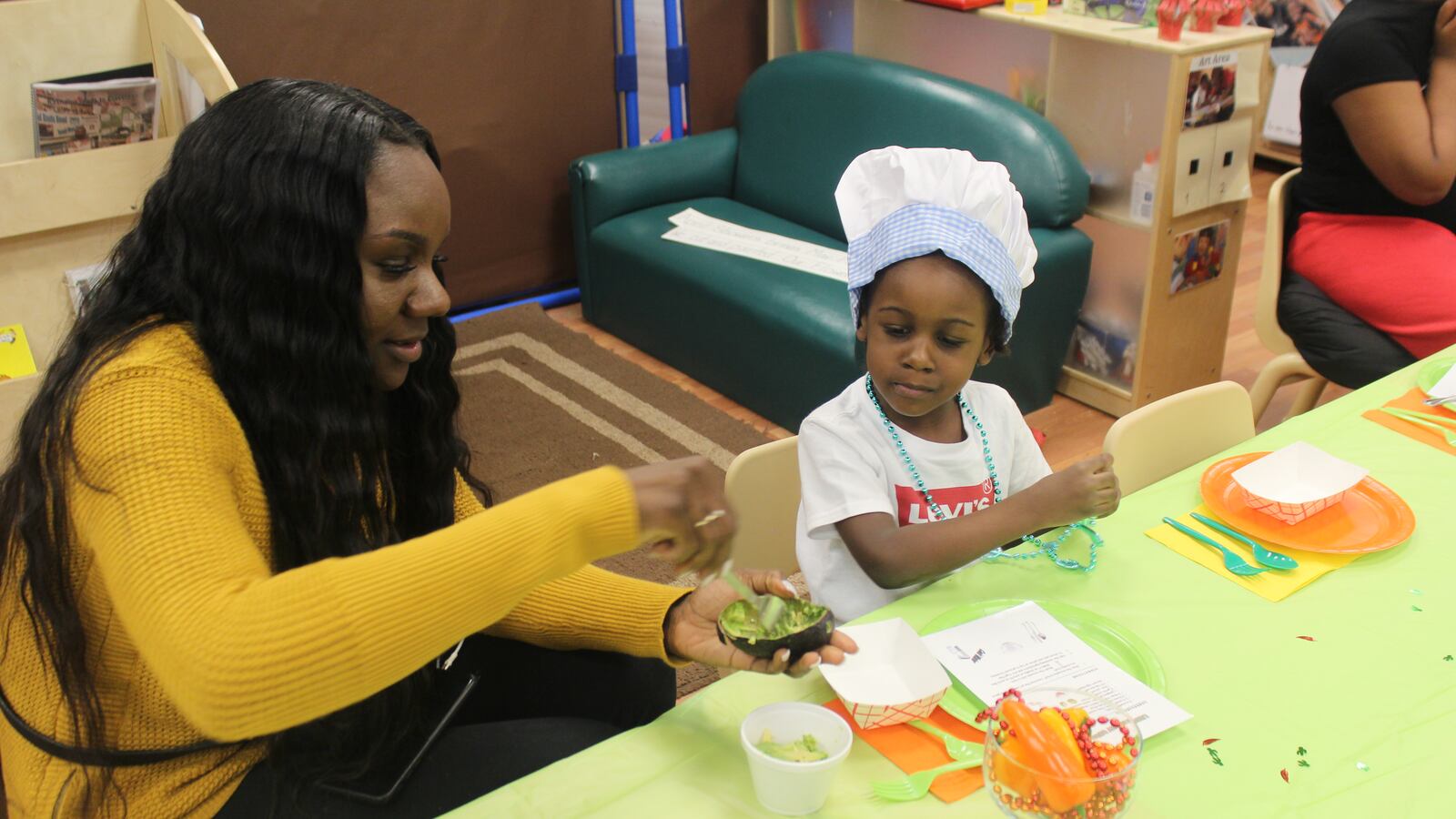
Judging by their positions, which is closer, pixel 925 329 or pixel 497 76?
pixel 925 329

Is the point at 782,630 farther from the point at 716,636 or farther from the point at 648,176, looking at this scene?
the point at 648,176

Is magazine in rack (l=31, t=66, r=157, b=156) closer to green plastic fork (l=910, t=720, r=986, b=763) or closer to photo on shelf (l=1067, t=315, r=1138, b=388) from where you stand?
green plastic fork (l=910, t=720, r=986, b=763)

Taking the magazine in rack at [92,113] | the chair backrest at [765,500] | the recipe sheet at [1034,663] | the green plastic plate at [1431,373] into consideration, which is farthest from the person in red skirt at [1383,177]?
the magazine in rack at [92,113]

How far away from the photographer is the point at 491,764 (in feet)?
4.33

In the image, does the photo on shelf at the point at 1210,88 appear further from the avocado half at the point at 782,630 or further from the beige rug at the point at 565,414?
the avocado half at the point at 782,630

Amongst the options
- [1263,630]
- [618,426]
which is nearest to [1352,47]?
[1263,630]

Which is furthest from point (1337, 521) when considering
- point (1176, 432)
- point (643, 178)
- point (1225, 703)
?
point (643, 178)

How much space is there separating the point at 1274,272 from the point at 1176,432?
1114 millimetres

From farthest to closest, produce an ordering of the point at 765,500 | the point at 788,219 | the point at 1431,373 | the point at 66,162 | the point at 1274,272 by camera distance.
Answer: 1. the point at 788,219
2. the point at 1274,272
3. the point at 66,162
4. the point at 1431,373
5. the point at 765,500

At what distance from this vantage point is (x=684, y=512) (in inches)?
42.3

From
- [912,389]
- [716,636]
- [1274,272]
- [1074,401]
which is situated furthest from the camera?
[1074,401]

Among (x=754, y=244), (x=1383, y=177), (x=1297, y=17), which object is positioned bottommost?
(x=754, y=244)

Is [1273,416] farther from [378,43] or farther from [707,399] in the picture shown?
[378,43]

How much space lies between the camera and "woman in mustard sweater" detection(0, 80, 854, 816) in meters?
0.96
